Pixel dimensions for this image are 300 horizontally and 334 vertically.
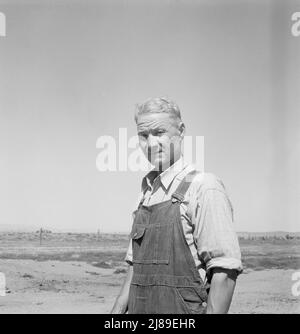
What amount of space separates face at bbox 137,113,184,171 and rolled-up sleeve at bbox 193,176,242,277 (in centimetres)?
21

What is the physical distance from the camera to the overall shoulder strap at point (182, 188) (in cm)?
138

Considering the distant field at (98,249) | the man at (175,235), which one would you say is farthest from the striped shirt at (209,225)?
the distant field at (98,249)

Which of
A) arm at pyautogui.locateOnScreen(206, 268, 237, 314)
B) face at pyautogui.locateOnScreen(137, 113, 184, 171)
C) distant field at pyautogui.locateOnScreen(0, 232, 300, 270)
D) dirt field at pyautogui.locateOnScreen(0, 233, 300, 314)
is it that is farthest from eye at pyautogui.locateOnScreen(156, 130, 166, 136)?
distant field at pyautogui.locateOnScreen(0, 232, 300, 270)

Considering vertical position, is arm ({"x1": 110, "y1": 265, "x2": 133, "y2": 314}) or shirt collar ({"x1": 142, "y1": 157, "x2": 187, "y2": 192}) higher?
shirt collar ({"x1": 142, "y1": 157, "x2": 187, "y2": 192})

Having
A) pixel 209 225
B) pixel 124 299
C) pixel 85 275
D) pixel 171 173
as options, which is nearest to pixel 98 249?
pixel 85 275

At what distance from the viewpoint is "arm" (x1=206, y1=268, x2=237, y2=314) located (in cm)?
126

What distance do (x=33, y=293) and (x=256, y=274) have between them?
14.2ft

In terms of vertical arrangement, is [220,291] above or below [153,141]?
below

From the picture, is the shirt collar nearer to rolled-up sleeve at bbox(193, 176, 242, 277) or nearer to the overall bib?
the overall bib

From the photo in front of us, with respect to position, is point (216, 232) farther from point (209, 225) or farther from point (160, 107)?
point (160, 107)

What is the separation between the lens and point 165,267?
54.4 inches

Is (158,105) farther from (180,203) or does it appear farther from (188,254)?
(188,254)

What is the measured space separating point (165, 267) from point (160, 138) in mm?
370
